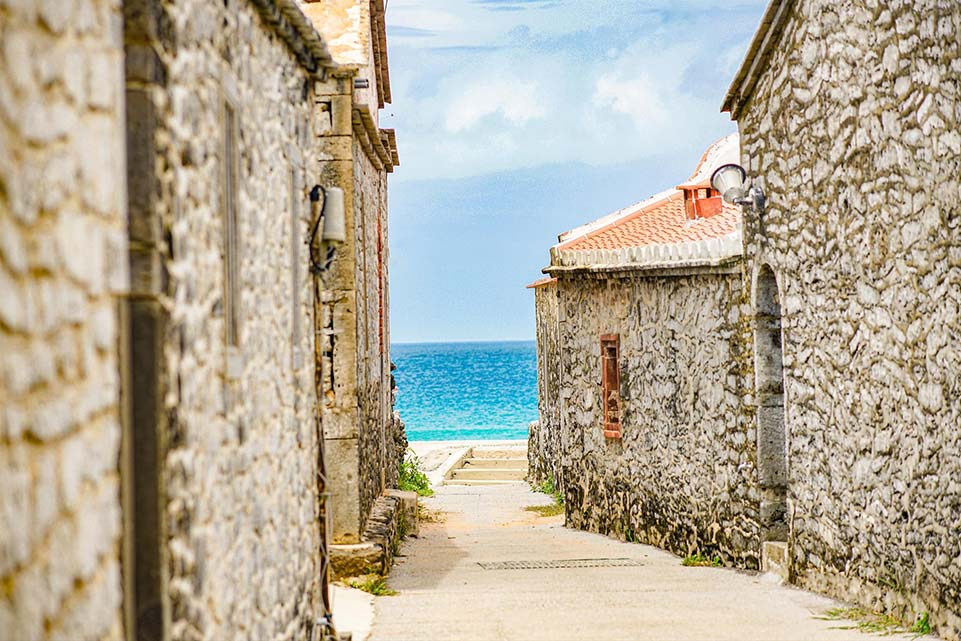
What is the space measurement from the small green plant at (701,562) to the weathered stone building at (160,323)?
6.32 m

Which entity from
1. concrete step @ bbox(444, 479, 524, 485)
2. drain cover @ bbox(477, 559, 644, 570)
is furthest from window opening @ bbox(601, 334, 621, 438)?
concrete step @ bbox(444, 479, 524, 485)

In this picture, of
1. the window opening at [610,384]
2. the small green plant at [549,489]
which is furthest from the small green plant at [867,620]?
the small green plant at [549,489]

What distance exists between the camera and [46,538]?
2.92 metres

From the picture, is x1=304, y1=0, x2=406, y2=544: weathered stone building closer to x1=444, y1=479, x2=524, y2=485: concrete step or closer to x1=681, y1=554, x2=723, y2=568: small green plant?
x1=681, y1=554, x2=723, y2=568: small green plant

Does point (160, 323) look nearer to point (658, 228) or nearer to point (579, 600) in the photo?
point (579, 600)

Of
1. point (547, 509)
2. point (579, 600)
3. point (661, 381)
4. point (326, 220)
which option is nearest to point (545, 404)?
point (547, 509)

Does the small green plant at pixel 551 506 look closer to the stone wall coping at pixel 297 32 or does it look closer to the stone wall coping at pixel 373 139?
the stone wall coping at pixel 373 139

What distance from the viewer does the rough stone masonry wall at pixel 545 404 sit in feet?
79.1

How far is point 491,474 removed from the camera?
31.7 metres

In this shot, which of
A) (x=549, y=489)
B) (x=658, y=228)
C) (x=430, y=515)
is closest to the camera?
(x=658, y=228)

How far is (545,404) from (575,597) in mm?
15713

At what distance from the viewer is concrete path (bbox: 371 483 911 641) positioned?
9.34 m

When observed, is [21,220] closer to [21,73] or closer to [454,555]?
[21,73]

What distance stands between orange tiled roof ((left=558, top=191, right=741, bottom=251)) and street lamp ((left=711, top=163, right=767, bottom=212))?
2470mm
